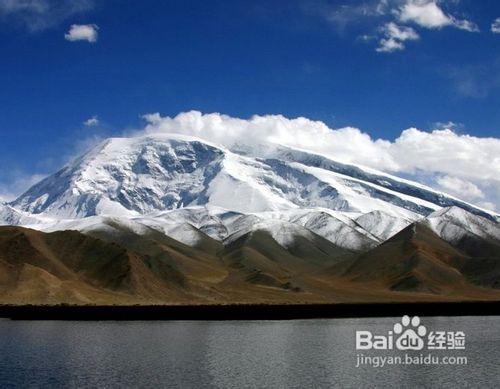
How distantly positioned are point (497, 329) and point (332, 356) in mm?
58017

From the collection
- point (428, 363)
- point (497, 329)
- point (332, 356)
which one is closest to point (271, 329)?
point (497, 329)

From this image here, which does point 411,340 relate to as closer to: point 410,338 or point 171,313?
point 410,338

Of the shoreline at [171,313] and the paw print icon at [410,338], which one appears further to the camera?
the shoreline at [171,313]

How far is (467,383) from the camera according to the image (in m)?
71.1

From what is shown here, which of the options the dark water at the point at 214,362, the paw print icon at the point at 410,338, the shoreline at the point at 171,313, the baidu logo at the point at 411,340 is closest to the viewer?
the dark water at the point at 214,362

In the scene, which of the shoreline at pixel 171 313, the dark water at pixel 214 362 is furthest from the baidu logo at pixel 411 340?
the shoreline at pixel 171 313

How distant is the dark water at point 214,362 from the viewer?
72.2 metres

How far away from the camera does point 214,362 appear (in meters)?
85.5

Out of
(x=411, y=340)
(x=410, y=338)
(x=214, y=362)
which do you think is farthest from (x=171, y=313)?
(x=214, y=362)

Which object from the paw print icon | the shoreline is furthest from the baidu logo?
the shoreline

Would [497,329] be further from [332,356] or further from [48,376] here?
[48,376]

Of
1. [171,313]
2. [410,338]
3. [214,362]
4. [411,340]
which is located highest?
[171,313]

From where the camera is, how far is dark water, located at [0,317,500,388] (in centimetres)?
7225

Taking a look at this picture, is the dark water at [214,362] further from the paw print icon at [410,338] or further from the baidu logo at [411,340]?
the paw print icon at [410,338]
